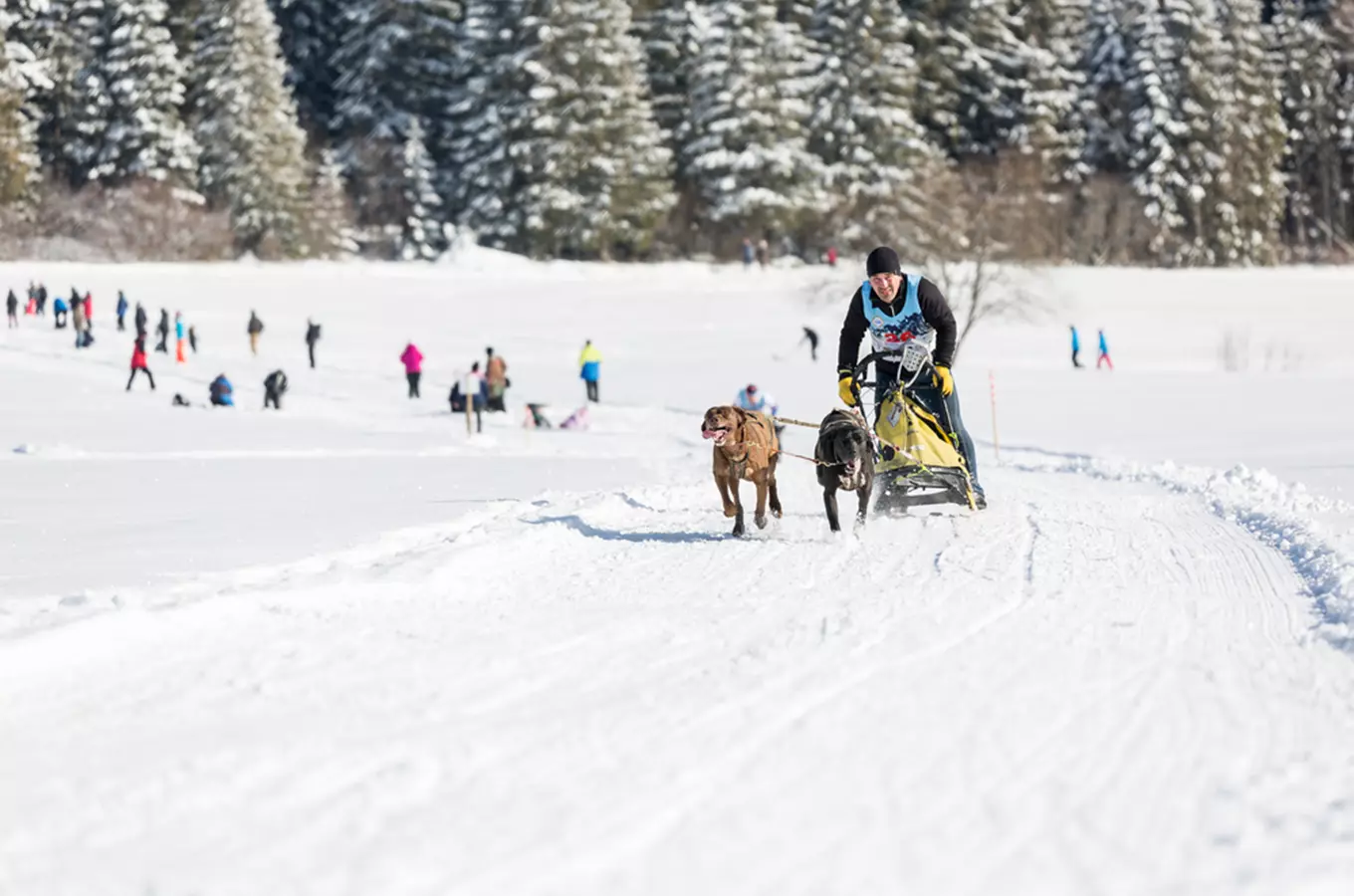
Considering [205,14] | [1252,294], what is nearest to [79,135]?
[205,14]

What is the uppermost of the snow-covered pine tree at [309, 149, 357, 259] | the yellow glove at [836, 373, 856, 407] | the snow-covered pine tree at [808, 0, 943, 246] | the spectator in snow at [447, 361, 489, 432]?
the snow-covered pine tree at [808, 0, 943, 246]

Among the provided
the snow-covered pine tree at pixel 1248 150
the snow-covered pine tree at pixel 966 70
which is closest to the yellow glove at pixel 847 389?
the snow-covered pine tree at pixel 966 70

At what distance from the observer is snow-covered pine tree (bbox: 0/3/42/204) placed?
5428 centimetres

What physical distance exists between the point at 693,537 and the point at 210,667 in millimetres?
4723

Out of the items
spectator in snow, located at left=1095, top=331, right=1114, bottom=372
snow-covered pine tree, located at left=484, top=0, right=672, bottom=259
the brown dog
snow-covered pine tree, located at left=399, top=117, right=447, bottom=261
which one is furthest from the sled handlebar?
snow-covered pine tree, located at left=399, top=117, right=447, bottom=261

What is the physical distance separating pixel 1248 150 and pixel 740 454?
61.7m

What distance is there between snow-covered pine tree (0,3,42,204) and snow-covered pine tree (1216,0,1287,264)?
46852 millimetres

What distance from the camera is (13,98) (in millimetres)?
54531

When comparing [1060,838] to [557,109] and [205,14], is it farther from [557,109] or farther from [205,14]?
[205,14]

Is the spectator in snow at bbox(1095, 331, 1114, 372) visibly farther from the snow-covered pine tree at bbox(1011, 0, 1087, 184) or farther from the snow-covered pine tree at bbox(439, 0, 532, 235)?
the snow-covered pine tree at bbox(439, 0, 532, 235)

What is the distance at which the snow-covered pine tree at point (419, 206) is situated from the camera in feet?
206

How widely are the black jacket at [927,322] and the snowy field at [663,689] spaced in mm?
1150

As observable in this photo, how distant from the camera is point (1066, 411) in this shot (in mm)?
30125

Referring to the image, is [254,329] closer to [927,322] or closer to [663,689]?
[927,322]
